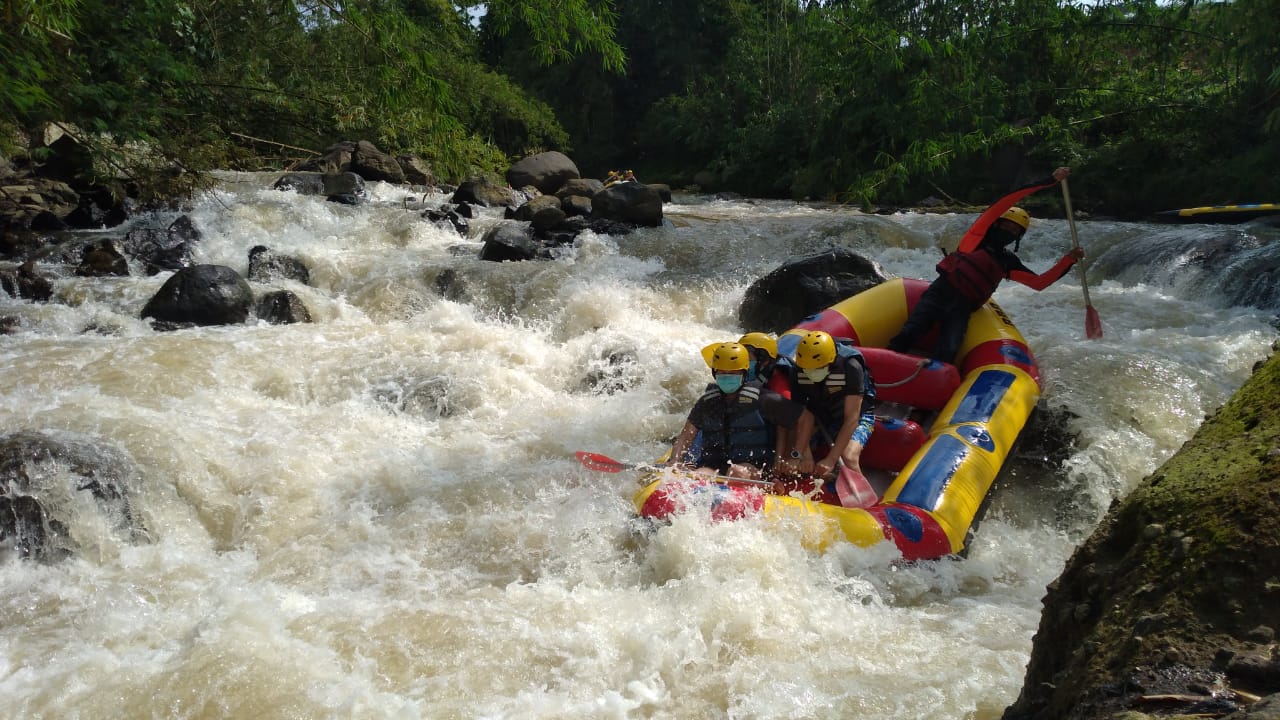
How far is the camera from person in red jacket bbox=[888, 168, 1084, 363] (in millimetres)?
5488

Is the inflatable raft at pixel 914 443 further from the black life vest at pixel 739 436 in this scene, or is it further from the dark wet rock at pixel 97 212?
the dark wet rock at pixel 97 212

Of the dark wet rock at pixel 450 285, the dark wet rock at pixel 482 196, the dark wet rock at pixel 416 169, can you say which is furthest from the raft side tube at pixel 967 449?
the dark wet rock at pixel 416 169

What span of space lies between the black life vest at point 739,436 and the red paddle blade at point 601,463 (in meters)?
0.56

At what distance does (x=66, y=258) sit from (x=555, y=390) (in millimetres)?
5412

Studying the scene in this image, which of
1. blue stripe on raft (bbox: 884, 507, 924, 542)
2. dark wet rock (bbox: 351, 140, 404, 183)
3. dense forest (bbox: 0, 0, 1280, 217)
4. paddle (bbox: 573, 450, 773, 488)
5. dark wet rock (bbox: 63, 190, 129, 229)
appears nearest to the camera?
blue stripe on raft (bbox: 884, 507, 924, 542)

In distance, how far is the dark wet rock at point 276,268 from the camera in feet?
27.6

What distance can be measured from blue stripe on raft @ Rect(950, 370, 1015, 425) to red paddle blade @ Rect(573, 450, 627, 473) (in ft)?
5.92

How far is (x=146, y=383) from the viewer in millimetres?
5461

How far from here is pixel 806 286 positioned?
7.26 meters

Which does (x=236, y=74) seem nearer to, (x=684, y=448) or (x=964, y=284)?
(x=684, y=448)

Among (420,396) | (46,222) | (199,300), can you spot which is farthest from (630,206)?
(46,222)

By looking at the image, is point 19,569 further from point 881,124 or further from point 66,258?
point 881,124

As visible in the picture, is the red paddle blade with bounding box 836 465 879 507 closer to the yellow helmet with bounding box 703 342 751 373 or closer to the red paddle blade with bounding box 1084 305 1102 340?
the yellow helmet with bounding box 703 342 751 373

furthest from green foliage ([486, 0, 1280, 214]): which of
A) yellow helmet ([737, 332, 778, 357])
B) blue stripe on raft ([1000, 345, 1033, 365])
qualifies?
yellow helmet ([737, 332, 778, 357])
